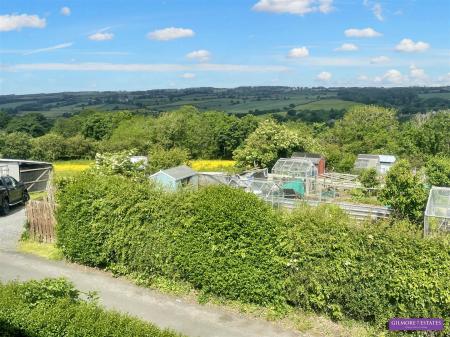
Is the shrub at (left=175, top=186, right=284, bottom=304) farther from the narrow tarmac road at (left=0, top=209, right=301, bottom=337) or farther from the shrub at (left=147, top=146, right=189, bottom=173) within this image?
the shrub at (left=147, top=146, right=189, bottom=173)

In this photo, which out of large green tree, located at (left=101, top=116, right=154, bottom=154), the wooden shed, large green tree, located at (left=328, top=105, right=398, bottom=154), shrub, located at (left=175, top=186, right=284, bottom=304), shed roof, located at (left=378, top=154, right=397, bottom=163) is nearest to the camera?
shrub, located at (left=175, top=186, right=284, bottom=304)

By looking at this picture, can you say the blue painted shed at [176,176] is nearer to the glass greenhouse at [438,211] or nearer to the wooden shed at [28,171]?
the wooden shed at [28,171]

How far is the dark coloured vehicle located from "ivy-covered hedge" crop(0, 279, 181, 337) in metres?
13.6

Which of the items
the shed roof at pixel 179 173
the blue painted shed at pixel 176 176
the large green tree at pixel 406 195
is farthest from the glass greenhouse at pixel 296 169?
the large green tree at pixel 406 195

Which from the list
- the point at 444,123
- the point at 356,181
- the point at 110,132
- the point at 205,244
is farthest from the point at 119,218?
the point at 110,132

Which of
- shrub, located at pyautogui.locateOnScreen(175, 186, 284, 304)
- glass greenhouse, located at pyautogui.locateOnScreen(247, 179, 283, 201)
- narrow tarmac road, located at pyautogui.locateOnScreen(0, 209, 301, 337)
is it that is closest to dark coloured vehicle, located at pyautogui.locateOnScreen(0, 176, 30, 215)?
narrow tarmac road, located at pyautogui.locateOnScreen(0, 209, 301, 337)

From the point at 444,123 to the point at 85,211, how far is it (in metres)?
39.1

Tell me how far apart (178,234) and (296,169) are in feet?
72.4

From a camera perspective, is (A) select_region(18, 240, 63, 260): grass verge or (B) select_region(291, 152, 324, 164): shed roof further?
(B) select_region(291, 152, 324, 164): shed roof

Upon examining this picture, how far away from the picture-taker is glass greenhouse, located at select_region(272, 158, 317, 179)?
31.9 m

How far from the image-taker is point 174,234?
1138cm

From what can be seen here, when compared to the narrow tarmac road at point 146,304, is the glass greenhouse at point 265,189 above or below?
below

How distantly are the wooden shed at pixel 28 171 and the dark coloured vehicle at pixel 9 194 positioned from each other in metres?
4.22

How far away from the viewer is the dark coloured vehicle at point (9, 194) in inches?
784
